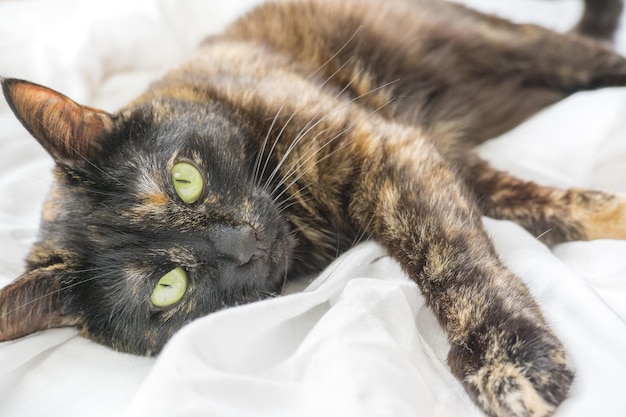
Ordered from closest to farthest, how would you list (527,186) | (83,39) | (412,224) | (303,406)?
(303,406) < (412,224) < (527,186) < (83,39)

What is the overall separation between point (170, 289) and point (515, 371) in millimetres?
820

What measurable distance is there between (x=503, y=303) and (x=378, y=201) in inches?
17.3

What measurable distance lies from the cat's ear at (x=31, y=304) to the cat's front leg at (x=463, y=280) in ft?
2.74

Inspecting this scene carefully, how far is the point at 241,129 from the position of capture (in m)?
1.58

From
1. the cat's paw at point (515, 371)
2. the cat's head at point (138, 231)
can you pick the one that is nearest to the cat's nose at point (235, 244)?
the cat's head at point (138, 231)

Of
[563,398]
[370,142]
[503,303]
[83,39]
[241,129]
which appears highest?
[83,39]

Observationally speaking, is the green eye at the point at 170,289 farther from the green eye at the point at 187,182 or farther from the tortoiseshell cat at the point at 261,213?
the green eye at the point at 187,182

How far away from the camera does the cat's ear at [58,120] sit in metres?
1.29

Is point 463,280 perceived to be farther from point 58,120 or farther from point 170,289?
point 58,120

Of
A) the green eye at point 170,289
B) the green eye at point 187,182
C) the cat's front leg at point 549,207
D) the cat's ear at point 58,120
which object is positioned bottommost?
the cat's front leg at point 549,207

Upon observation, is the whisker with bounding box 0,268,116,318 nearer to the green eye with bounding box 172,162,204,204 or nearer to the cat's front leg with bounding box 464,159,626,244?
the green eye with bounding box 172,162,204,204

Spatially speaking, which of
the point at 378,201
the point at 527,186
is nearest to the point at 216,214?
the point at 378,201

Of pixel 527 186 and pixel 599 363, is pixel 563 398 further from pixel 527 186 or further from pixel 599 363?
pixel 527 186

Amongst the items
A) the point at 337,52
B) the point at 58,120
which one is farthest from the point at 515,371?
the point at 337,52
